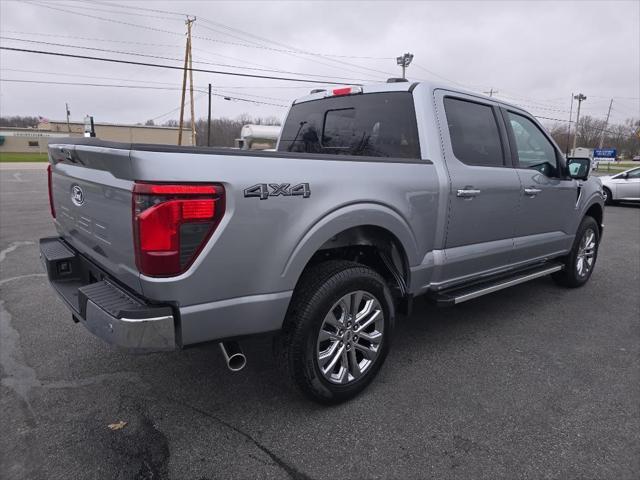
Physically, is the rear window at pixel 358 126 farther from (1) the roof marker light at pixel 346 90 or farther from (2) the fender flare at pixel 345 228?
(2) the fender flare at pixel 345 228

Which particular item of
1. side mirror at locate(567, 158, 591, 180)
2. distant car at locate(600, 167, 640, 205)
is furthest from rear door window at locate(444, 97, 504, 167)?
distant car at locate(600, 167, 640, 205)

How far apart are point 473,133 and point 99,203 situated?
2.77 m

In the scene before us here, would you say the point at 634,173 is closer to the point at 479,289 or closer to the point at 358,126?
the point at 479,289

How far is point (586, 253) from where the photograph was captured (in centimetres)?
545

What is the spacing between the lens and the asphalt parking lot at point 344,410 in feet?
7.48

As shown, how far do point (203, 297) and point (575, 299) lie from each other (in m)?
4.37

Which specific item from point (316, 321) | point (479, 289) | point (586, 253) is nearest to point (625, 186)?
point (586, 253)

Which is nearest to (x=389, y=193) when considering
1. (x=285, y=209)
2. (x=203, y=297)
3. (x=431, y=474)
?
(x=285, y=209)

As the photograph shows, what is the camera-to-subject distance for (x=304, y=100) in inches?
170

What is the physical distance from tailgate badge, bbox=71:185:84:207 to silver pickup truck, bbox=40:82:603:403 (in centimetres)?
2

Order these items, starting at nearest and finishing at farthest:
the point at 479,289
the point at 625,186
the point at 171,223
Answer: the point at 171,223, the point at 479,289, the point at 625,186

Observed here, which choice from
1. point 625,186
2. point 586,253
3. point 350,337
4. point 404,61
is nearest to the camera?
point 350,337

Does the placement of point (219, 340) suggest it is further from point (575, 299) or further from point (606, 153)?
point (606, 153)

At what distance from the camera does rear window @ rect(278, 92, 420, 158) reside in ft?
11.1
